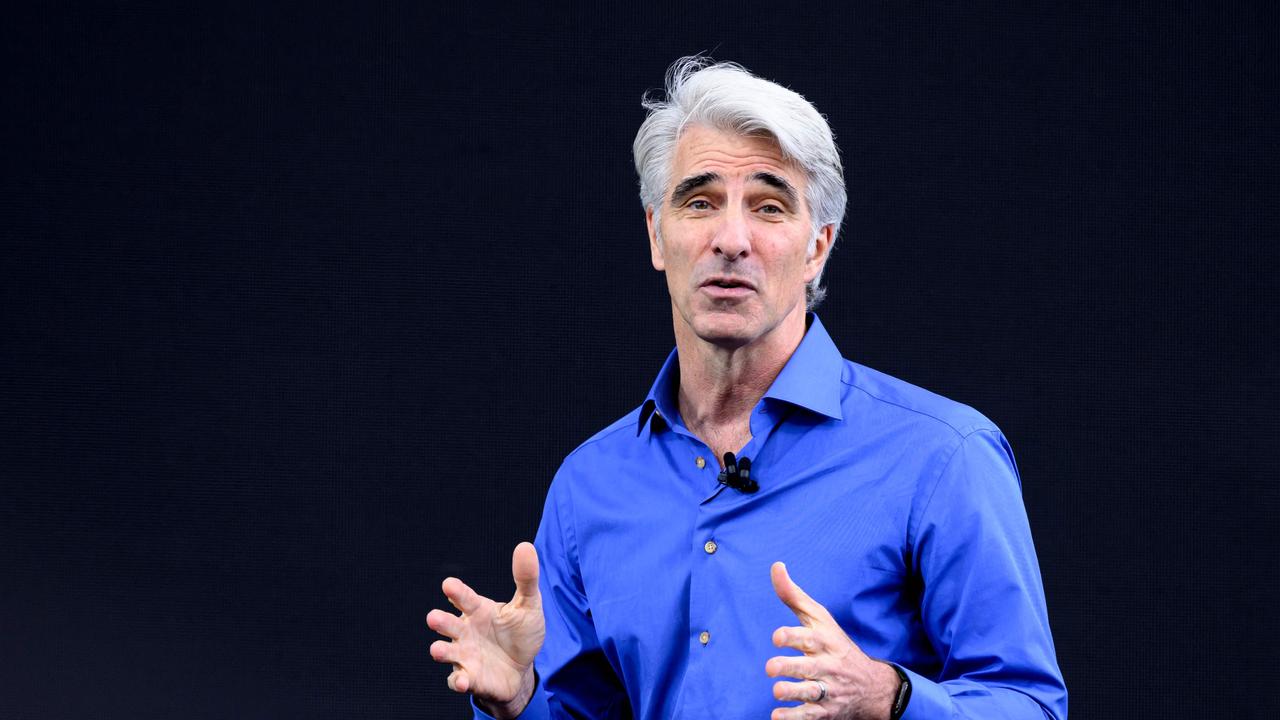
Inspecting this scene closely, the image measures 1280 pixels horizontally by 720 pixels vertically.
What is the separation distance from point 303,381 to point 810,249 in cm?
164

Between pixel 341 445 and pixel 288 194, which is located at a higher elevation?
pixel 288 194

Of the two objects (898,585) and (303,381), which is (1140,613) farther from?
(303,381)

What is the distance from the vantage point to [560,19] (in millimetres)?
3281

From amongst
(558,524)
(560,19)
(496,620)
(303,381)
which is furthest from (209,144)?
(496,620)

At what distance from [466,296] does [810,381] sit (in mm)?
1464

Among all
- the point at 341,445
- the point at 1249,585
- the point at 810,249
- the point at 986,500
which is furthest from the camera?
the point at 341,445

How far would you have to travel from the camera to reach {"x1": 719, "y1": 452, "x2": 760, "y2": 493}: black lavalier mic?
1.96 metres

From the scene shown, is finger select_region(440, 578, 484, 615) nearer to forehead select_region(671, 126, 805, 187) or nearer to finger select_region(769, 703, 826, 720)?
finger select_region(769, 703, 826, 720)

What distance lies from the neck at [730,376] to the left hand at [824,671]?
452 mm

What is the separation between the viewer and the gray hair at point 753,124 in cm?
197

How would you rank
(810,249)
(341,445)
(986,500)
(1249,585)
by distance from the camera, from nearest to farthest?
(986,500) → (810,249) → (1249,585) → (341,445)

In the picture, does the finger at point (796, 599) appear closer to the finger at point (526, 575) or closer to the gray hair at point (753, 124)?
the finger at point (526, 575)

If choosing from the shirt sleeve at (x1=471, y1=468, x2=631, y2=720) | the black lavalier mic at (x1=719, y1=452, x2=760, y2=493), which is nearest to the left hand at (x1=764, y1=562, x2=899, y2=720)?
the black lavalier mic at (x1=719, y1=452, x2=760, y2=493)

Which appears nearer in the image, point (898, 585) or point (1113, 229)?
point (898, 585)
